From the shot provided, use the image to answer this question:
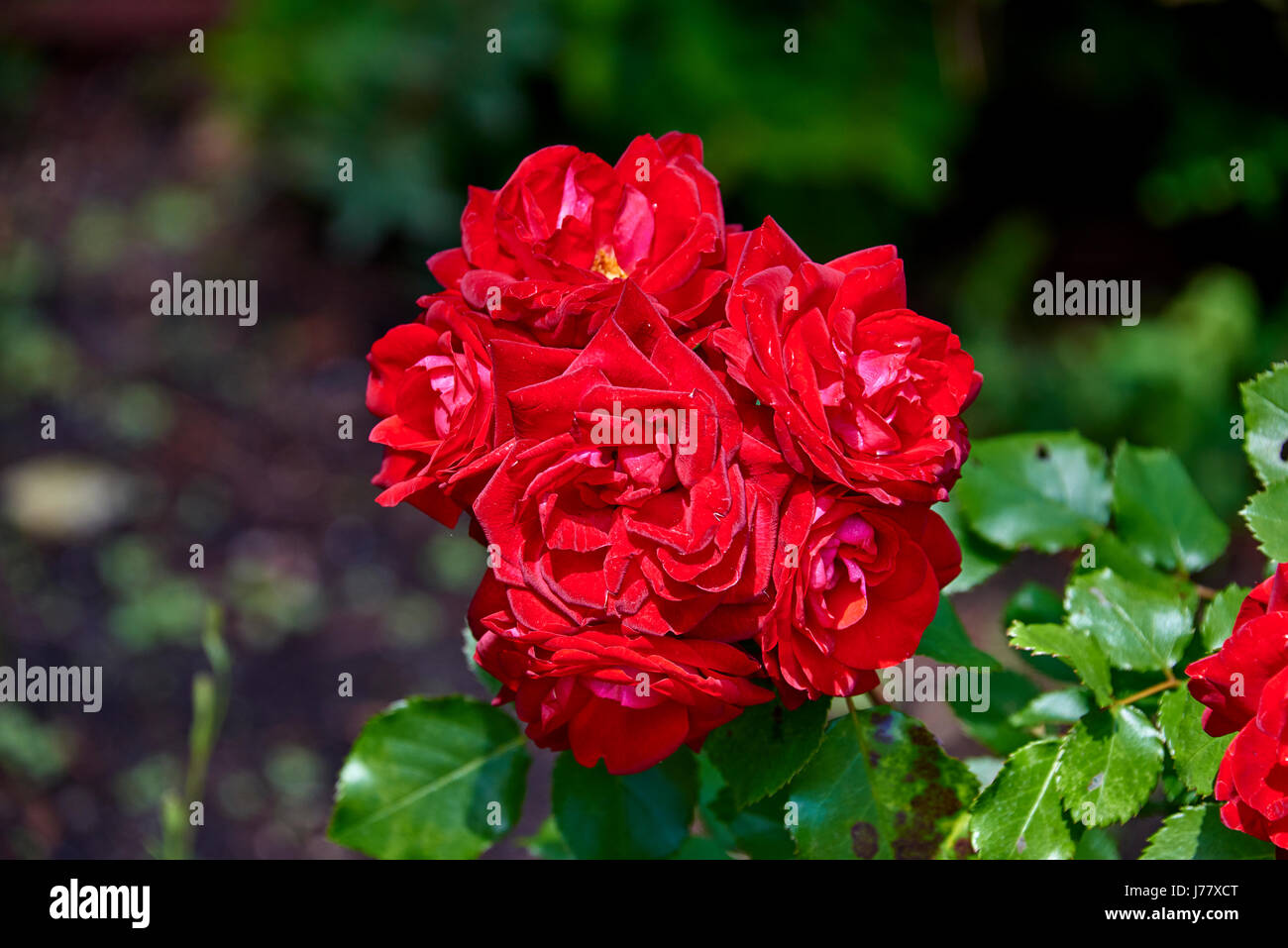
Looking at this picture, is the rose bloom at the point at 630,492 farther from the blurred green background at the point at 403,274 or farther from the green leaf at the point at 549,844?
the blurred green background at the point at 403,274

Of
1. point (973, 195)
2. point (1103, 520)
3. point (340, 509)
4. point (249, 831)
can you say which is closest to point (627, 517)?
point (1103, 520)

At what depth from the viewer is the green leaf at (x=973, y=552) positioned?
1163 millimetres

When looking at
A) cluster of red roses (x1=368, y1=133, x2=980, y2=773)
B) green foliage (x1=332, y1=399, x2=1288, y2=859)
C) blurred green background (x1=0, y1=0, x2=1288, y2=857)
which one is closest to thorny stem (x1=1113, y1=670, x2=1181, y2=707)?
green foliage (x1=332, y1=399, x2=1288, y2=859)

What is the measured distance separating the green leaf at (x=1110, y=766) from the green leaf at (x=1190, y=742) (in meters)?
0.02

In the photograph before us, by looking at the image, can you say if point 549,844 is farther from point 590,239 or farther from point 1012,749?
point 590,239

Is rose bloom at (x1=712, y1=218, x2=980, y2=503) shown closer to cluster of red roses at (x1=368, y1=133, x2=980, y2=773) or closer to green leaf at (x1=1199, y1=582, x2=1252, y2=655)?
cluster of red roses at (x1=368, y1=133, x2=980, y2=773)

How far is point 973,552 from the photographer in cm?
118

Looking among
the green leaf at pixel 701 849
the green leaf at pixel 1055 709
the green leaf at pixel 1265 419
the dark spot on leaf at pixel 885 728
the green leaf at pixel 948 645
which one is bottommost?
the green leaf at pixel 701 849

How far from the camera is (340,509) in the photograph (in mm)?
3449

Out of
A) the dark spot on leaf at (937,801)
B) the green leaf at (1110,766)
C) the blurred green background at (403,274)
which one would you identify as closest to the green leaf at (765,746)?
the dark spot on leaf at (937,801)

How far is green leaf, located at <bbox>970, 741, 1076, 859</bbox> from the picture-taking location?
3.07 ft

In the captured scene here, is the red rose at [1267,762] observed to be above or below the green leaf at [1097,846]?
above

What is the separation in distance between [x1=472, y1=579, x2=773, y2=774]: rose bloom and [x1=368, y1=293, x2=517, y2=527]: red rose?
0.09 meters

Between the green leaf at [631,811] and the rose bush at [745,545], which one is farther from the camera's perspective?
the green leaf at [631,811]
